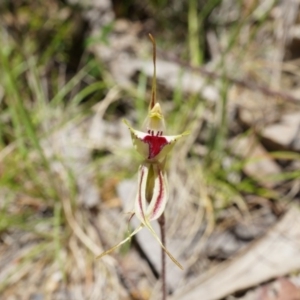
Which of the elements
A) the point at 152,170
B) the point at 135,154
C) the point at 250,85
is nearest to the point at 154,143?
the point at 152,170

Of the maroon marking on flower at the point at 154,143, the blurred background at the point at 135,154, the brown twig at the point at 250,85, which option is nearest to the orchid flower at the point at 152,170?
the maroon marking on flower at the point at 154,143

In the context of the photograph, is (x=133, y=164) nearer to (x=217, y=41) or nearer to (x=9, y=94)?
(x=9, y=94)

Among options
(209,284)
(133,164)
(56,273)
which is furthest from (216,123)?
(56,273)

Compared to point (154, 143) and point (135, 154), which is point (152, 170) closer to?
point (154, 143)

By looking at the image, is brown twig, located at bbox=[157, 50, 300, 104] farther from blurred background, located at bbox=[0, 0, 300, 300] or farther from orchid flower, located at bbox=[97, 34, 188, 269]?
orchid flower, located at bbox=[97, 34, 188, 269]

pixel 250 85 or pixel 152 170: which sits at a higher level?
pixel 250 85

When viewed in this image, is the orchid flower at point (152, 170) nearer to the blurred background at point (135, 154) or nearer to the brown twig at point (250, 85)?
the blurred background at point (135, 154)
